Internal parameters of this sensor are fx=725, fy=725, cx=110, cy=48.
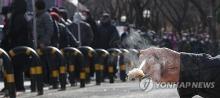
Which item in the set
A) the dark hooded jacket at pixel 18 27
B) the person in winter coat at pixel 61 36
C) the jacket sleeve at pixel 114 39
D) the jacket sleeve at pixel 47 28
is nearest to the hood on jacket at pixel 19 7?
the dark hooded jacket at pixel 18 27

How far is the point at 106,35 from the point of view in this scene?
21.3 metres

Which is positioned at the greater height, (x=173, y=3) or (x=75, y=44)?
(x=173, y=3)

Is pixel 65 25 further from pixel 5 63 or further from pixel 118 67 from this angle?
pixel 5 63

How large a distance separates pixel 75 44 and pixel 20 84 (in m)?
4.26

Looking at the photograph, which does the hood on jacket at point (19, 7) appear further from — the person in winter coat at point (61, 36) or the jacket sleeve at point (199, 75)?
the jacket sleeve at point (199, 75)

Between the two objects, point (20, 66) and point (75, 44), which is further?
point (75, 44)

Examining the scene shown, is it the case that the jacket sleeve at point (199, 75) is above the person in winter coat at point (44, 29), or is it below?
below

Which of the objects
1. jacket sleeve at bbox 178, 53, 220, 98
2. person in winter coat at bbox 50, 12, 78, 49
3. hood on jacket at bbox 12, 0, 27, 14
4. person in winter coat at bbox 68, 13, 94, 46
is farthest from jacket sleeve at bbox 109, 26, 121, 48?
jacket sleeve at bbox 178, 53, 220, 98

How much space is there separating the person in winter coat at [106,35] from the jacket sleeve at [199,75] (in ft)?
61.4

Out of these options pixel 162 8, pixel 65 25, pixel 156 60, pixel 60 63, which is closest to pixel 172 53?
pixel 156 60

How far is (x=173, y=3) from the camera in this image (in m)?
67.2

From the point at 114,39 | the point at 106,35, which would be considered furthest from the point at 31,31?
the point at 114,39

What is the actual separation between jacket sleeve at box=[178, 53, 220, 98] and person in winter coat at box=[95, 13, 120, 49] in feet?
61.4

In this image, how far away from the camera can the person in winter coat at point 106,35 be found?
837 inches
